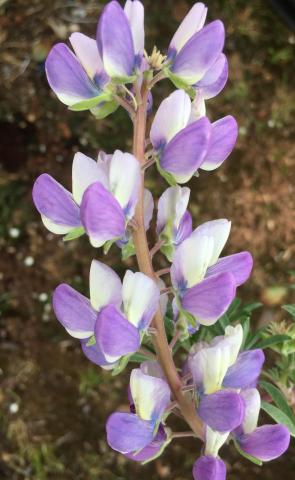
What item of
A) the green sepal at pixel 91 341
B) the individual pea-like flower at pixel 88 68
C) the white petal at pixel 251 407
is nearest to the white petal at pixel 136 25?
the individual pea-like flower at pixel 88 68

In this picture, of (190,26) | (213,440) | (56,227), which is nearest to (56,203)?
(56,227)

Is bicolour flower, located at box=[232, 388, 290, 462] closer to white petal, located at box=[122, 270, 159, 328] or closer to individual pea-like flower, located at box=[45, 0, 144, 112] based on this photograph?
white petal, located at box=[122, 270, 159, 328]

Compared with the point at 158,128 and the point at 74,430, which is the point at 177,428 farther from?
the point at 158,128

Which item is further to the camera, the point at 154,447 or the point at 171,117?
the point at 154,447

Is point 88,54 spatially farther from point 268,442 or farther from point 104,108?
point 268,442

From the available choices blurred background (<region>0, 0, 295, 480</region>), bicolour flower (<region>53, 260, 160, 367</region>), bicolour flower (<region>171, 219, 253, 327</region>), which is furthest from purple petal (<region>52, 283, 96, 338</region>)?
blurred background (<region>0, 0, 295, 480</region>)

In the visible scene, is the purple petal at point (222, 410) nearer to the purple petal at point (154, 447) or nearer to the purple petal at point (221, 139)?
the purple petal at point (154, 447)
